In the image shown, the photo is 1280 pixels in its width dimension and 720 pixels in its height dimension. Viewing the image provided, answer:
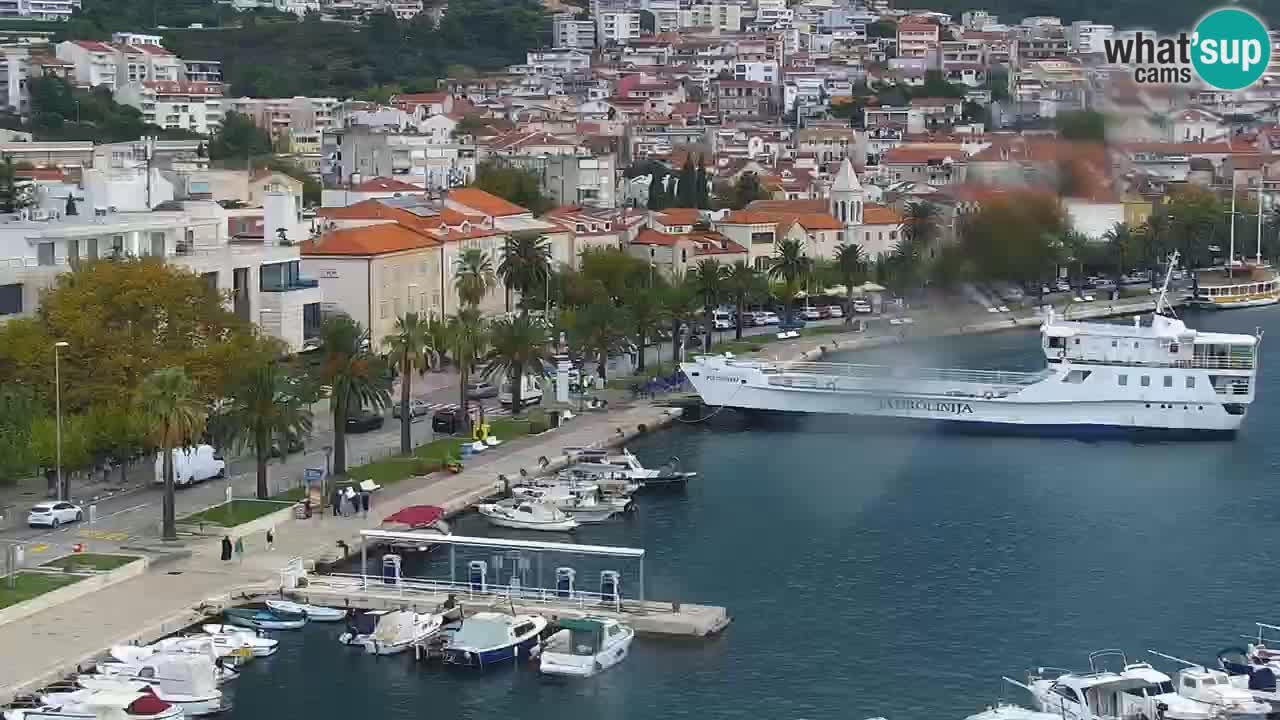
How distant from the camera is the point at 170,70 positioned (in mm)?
96750

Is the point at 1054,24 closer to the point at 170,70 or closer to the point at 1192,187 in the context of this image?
the point at 1192,187

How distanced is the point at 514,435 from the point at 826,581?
1012 cm

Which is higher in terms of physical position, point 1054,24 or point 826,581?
point 1054,24

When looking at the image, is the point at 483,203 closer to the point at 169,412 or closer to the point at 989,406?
the point at 989,406

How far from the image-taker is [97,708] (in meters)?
20.4

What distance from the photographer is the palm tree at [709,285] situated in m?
48.3

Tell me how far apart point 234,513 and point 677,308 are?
1873cm

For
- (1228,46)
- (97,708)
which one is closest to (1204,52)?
(1228,46)

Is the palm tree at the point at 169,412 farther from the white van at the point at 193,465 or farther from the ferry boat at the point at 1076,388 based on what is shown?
the ferry boat at the point at 1076,388

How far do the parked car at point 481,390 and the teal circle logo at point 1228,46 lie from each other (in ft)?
45.5

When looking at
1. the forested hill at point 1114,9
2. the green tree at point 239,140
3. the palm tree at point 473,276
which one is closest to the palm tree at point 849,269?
the forested hill at point 1114,9

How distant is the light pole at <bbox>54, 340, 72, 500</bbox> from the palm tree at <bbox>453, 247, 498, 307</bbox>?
12168mm

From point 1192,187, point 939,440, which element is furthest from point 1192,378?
point 1192,187

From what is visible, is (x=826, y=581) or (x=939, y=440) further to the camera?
(x=939, y=440)
